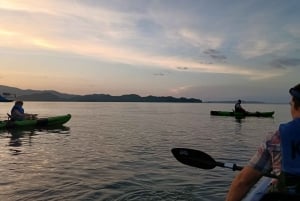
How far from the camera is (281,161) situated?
3.91m

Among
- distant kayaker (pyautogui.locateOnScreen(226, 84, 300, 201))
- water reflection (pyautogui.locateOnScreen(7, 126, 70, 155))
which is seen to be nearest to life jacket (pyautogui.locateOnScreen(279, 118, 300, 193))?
distant kayaker (pyautogui.locateOnScreen(226, 84, 300, 201))

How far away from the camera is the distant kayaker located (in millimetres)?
3840

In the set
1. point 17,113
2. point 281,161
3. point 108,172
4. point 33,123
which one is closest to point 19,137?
point 17,113

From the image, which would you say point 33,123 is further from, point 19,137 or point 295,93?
point 295,93

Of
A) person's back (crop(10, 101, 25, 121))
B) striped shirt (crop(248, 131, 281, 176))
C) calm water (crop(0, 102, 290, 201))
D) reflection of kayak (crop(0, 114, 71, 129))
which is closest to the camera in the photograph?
striped shirt (crop(248, 131, 281, 176))

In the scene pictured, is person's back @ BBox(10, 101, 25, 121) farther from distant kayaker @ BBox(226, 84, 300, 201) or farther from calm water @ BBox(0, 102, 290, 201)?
distant kayaker @ BBox(226, 84, 300, 201)

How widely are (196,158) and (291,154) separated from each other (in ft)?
8.46

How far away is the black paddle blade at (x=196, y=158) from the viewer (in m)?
6.20

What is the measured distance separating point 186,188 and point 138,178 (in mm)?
2007

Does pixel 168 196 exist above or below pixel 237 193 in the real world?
below

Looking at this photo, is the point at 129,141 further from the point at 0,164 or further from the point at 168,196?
the point at 168,196

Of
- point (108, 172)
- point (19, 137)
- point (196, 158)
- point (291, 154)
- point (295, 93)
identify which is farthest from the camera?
point (19, 137)

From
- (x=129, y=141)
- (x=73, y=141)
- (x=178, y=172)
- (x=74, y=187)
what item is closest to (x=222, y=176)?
(x=178, y=172)

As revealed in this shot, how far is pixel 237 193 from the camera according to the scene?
3938mm
